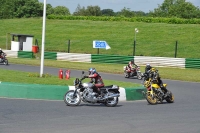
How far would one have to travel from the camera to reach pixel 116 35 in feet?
194

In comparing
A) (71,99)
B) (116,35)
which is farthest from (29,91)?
(116,35)

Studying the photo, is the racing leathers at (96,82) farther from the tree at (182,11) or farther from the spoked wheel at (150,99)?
the tree at (182,11)

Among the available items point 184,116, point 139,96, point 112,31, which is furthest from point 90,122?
point 112,31

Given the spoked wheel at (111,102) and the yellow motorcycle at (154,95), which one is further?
the yellow motorcycle at (154,95)

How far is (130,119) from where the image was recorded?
12617 millimetres

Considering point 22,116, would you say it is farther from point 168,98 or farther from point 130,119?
point 168,98

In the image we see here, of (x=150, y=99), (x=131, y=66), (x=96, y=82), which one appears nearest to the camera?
(x=96, y=82)

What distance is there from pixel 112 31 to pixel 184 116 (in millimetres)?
48469

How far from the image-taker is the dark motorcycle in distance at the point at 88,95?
15.0 metres

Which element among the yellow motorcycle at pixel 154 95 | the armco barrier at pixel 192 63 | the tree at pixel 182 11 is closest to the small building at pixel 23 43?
the armco barrier at pixel 192 63

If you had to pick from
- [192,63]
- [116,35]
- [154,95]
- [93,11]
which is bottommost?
[154,95]

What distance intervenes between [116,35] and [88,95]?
44021mm

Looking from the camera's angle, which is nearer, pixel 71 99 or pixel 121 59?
pixel 71 99

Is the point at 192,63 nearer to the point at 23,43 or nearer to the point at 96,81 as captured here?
the point at 23,43
